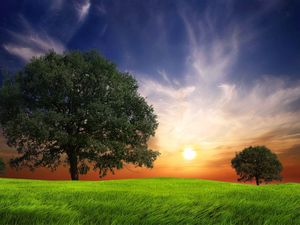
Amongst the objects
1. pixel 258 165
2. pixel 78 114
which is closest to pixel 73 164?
pixel 78 114

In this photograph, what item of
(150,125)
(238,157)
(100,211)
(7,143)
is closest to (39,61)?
(7,143)

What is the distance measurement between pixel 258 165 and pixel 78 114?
42.0 metres

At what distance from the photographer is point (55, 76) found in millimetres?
31984

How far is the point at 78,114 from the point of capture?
3189cm

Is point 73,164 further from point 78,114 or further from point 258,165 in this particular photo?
point 258,165

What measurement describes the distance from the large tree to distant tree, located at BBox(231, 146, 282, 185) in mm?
33656

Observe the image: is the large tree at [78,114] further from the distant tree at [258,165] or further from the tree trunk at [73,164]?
the distant tree at [258,165]

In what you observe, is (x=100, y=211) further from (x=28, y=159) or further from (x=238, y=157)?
(x=238, y=157)

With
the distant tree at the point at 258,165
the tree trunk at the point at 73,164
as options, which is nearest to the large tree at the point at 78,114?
the tree trunk at the point at 73,164

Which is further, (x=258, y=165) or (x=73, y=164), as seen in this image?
(x=258, y=165)

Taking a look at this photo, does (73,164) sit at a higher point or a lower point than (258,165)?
lower

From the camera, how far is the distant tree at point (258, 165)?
6244 centimetres

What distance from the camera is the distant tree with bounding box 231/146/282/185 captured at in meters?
62.4

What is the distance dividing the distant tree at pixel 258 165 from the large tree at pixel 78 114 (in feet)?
110
